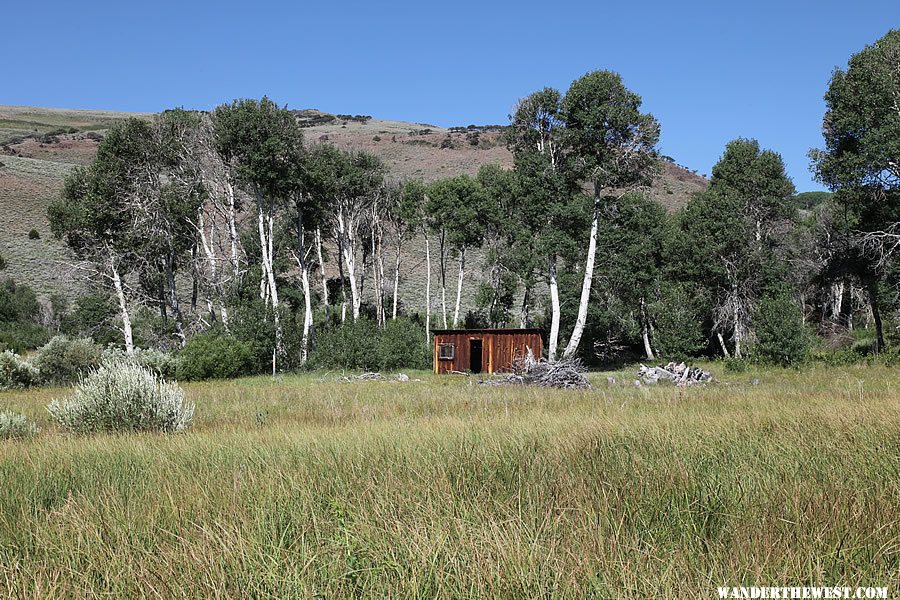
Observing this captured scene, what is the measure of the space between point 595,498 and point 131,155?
29068 millimetres

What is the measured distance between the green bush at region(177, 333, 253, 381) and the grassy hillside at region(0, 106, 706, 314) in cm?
738

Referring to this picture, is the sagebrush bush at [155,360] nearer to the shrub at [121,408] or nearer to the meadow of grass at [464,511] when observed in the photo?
the shrub at [121,408]

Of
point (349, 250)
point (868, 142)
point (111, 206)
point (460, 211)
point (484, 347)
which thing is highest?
point (868, 142)

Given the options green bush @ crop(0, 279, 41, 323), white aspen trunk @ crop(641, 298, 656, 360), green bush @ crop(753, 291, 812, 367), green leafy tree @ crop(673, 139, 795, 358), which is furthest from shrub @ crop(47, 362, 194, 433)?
green bush @ crop(0, 279, 41, 323)

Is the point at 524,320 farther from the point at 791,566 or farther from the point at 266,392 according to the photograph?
the point at 791,566

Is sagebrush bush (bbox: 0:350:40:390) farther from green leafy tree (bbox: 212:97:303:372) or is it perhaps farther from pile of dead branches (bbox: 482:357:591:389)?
pile of dead branches (bbox: 482:357:591:389)

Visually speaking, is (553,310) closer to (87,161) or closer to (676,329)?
(676,329)

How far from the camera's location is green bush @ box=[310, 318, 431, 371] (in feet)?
92.5

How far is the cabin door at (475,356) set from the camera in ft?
96.6

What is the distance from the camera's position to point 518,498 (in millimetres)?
4273

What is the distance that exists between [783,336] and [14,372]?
1072 inches

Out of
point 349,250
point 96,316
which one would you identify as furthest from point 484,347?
point 96,316

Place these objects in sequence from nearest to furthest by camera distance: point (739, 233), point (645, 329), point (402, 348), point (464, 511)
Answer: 1. point (464, 511)
2. point (739, 233)
3. point (402, 348)
4. point (645, 329)

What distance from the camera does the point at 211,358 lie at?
23.5 metres
